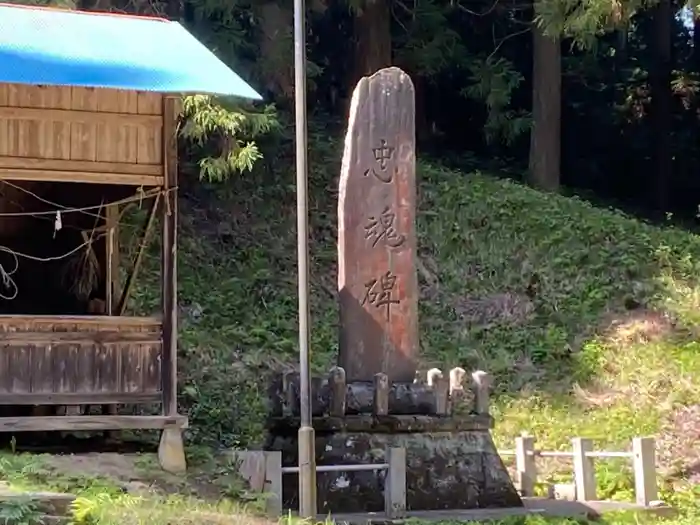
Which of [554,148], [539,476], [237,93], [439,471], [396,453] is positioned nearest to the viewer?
[237,93]

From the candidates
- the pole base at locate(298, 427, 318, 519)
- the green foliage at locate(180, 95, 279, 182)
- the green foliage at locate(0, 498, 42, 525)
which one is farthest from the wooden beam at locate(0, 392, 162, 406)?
the green foliage at locate(180, 95, 279, 182)

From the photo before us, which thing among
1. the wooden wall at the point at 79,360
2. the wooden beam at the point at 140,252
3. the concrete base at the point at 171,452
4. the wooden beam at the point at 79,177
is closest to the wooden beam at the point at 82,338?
the wooden wall at the point at 79,360

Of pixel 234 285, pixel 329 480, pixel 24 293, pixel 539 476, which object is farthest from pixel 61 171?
pixel 234 285

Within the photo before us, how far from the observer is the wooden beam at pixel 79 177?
10867 millimetres

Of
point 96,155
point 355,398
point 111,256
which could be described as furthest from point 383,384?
point 96,155

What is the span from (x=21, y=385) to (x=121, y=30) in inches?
149

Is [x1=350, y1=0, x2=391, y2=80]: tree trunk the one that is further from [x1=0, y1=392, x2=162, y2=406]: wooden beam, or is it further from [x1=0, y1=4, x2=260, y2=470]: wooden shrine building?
[x1=0, y1=392, x2=162, y2=406]: wooden beam

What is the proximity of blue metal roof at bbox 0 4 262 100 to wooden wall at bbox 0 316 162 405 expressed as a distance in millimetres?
2257

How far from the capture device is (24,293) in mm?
13852

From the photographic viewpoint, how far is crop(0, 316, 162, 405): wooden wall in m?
10.8

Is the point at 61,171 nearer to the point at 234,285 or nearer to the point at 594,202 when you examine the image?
the point at 234,285

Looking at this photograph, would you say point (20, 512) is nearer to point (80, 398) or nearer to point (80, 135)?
point (80, 398)

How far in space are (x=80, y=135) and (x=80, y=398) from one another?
2.47 m

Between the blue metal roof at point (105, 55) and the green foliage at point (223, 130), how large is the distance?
5535 mm
